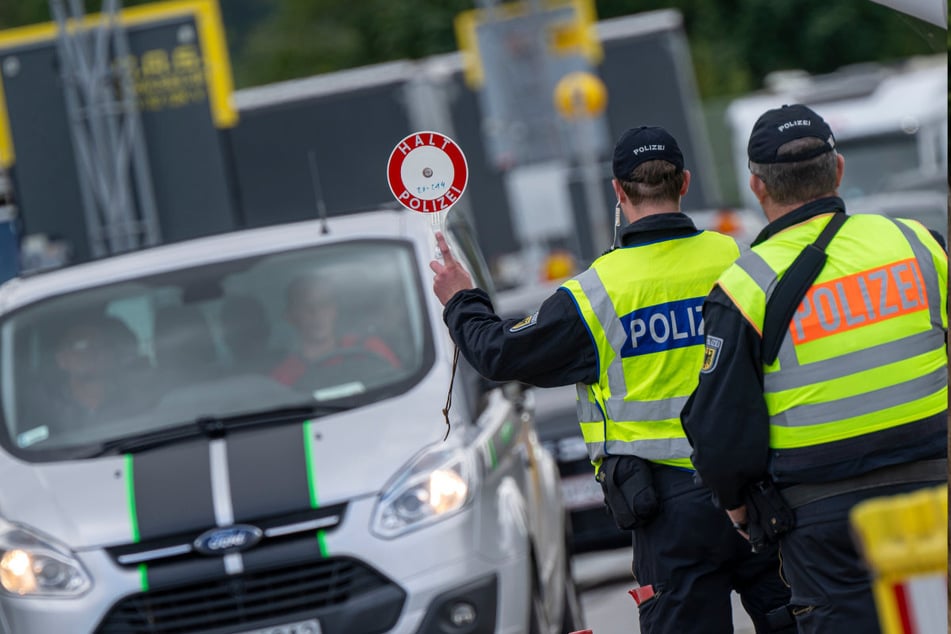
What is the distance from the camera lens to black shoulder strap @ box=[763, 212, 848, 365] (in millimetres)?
3635

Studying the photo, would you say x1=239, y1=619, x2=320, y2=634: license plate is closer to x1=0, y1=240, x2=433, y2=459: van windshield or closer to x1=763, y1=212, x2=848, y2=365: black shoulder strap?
x1=0, y1=240, x2=433, y2=459: van windshield

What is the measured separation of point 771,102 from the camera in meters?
21.6

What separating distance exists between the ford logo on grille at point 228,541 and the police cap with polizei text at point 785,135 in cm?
232

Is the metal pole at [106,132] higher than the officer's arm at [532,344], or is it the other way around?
the metal pole at [106,132]

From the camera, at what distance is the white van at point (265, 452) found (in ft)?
17.5

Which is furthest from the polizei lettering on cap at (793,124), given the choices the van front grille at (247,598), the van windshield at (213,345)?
the van windshield at (213,345)

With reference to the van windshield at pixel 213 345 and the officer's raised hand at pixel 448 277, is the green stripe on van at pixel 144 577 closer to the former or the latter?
the van windshield at pixel 213 345

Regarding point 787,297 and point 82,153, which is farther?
point 82,153

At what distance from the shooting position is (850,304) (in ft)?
11.9

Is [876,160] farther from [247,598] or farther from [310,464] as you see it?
[247,598]

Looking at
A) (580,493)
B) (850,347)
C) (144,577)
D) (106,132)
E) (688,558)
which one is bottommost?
(580,493)

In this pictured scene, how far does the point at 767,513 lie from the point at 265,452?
2.29 m

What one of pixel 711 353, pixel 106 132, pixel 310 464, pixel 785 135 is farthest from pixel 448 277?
pixel 106 132

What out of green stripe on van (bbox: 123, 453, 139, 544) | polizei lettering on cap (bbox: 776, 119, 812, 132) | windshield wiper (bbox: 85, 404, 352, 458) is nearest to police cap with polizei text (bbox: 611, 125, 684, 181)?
polizei lettering on cap (bbox: 776, 119, 812, 132)
